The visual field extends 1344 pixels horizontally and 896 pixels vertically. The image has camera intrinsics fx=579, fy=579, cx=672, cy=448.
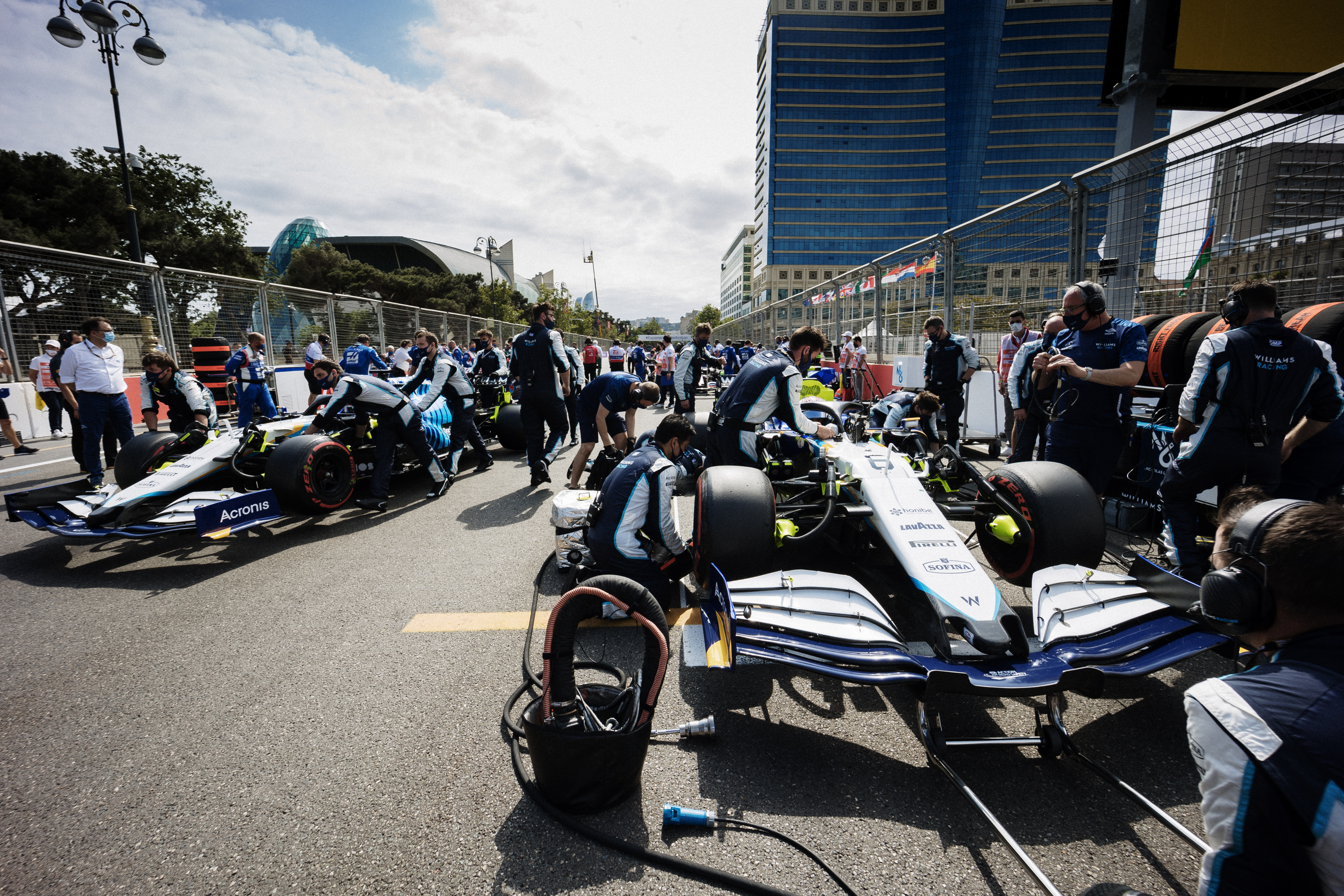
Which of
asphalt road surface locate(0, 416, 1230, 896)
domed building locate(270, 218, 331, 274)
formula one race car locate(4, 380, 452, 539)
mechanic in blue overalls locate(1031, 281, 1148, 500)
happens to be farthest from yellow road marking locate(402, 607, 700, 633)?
domed building locate(270, 218, 331, 274)

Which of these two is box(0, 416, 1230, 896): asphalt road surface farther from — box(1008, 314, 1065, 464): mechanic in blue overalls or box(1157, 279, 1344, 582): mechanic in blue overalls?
box(1008, 314, 1065, 464): mechanic in blue overalls

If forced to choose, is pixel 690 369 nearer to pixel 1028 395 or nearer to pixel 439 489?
pixel 439 489

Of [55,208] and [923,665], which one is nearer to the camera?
[923,665]

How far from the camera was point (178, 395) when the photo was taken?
5.85 m

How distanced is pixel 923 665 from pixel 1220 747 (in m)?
0.95

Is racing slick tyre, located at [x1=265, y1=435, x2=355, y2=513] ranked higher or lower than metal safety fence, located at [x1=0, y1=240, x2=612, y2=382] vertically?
lower

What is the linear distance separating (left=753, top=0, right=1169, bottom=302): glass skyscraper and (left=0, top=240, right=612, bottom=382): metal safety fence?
84.9 m

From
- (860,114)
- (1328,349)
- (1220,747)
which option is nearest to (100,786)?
(1220,747)

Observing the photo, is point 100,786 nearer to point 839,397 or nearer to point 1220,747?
point 1220,747

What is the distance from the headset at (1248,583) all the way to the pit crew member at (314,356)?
751cm

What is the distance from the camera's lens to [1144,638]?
1984 millimetres

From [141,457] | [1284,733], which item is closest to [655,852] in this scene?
[1284,733]

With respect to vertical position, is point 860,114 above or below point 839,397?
above

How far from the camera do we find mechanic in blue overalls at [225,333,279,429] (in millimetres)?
8117
